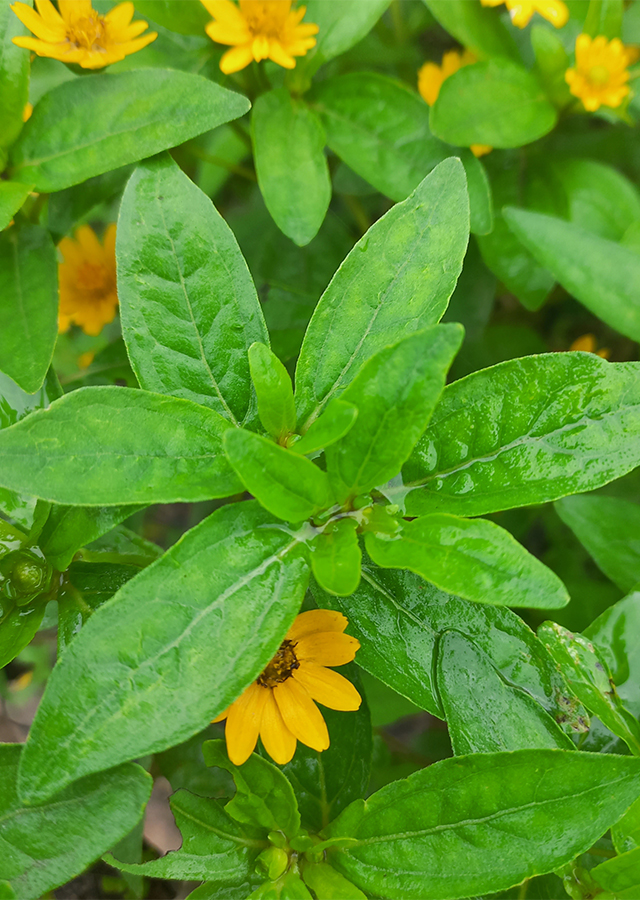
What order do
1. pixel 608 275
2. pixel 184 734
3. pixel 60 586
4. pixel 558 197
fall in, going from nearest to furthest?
1. pixel 184 734
2. pixel 60 586
3. pixel 608 275
4. pixel 558 197

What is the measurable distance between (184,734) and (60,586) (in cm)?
32

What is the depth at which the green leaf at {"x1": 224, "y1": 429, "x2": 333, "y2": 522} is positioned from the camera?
57cm

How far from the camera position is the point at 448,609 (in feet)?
2.40

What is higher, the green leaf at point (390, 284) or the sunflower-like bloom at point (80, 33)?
the sunflower-like bloom at point (80, 33)

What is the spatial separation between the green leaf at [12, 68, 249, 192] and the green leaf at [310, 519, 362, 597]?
0.46 meters

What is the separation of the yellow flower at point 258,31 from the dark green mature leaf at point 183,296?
0.81 ft

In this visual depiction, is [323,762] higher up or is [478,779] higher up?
[478,779]

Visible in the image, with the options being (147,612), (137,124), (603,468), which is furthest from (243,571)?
(137,124)

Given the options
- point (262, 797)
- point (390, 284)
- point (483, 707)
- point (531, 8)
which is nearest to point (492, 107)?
point (531, 8)

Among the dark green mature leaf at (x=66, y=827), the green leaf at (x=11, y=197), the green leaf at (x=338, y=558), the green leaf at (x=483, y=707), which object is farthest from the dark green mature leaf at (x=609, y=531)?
the green leaf at (x=11, y=197)

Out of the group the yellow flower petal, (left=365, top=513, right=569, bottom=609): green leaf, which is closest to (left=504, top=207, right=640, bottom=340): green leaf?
(left=365, top=513, right=569, bottom=609): green leaf

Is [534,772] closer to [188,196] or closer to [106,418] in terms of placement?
[106,418]

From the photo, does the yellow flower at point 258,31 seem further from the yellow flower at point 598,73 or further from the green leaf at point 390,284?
the yellow flower at point 598,73

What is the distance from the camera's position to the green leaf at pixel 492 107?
988 mm
